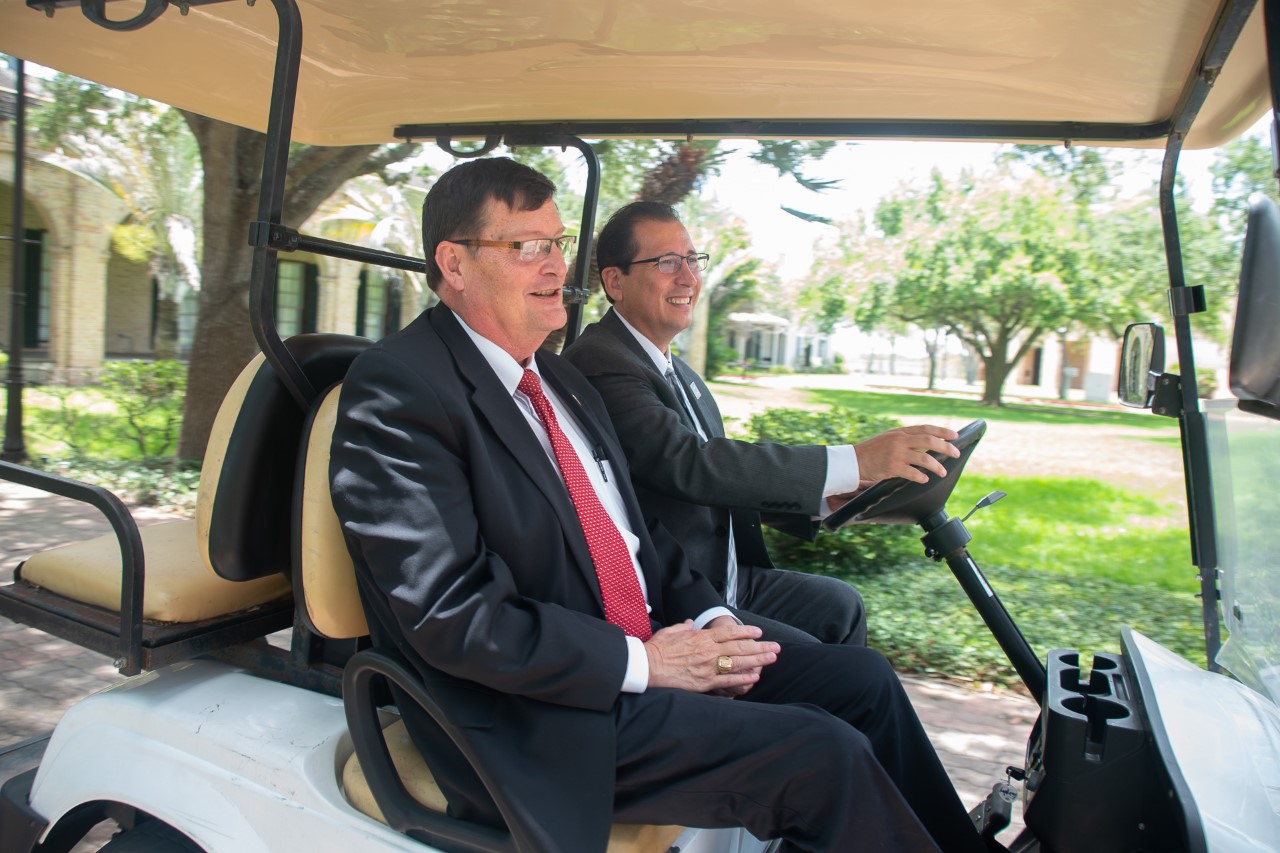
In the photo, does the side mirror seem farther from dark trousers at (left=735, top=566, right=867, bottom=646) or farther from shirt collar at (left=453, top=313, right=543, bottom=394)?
shirt collar at (left=453, top=313, right=543, bottom=394)

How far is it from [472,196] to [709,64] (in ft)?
2.26

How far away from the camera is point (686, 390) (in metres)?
2.78

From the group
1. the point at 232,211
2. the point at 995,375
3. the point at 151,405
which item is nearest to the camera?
the point at 232,211

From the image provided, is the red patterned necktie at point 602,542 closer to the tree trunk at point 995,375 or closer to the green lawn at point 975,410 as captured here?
the green lawn at point 975,410

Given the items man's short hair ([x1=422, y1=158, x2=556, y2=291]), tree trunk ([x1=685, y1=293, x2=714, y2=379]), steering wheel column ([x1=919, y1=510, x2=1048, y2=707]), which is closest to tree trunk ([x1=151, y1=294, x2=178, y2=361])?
tree trunk ([x1=685, y1=293, x2=714, y2=379])

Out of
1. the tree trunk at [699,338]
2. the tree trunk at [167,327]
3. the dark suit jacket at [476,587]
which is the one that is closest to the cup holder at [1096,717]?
the dark suit jacket at [476,587]

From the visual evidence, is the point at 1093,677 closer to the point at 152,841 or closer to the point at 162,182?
the point at 152,841

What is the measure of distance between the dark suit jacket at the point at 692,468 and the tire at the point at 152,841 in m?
1.20

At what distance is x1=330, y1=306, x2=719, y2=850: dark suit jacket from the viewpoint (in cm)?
153

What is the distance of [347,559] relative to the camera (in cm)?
173

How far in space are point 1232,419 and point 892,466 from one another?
64 cm

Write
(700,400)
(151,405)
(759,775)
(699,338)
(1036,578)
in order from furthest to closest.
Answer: (699,338), (151,405), (1036,578), (700,400), (759,775)

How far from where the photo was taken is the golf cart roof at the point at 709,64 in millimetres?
1816

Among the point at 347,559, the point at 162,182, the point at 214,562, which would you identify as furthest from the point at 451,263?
the point at 162,182
